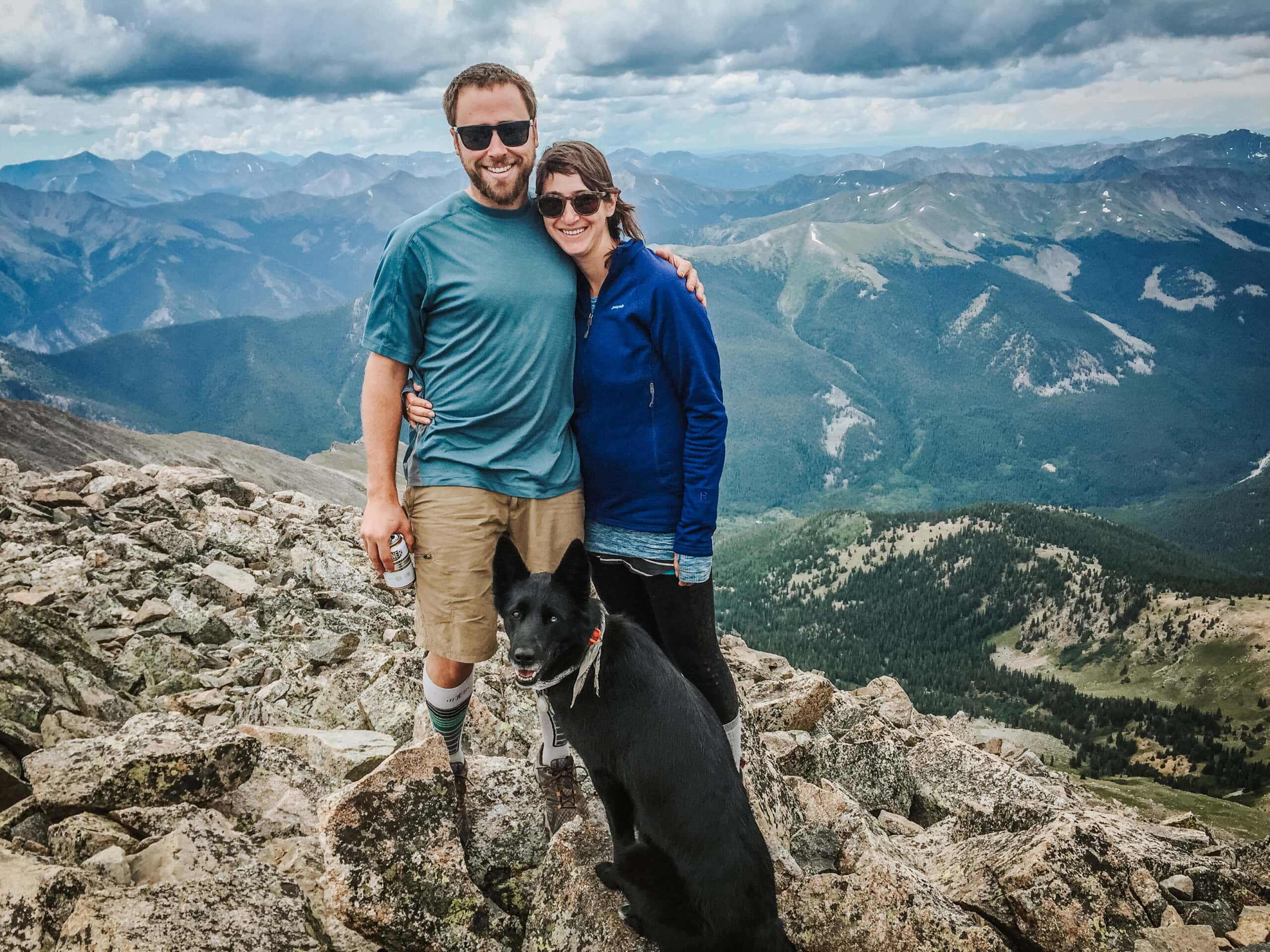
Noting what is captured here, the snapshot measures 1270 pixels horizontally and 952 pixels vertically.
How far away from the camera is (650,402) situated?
19.2 feet

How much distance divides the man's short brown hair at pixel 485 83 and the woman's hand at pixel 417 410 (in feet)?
7.02

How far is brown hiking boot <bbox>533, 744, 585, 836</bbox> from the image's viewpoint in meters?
6.70

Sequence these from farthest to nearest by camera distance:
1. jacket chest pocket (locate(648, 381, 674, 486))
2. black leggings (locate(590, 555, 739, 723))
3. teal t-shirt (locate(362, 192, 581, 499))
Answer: black leggings (locate(590, 555, 739, 723)) < jacket chest pocket (locate(648, 381, 674, 486)) < teal t-shirt (locate(362, 192, 581, 499))

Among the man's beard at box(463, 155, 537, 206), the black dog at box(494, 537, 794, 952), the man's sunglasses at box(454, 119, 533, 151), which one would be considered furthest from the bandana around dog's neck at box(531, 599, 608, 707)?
the man's sunglasses at box(454, 119, 533, 151)

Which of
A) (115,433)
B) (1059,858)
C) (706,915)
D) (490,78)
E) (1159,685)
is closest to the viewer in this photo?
(706,915)

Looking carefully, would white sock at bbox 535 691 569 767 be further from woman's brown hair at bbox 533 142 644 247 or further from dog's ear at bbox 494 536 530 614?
woman's brown hair at bbox 533 142 644 247

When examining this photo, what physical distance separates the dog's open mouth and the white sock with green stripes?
1.28 m

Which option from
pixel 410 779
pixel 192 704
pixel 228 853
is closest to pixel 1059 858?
pixel 410 779

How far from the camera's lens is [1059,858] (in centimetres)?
643

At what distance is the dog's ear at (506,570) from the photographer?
5.30 meters

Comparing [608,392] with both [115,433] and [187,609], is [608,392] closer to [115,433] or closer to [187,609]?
[187,609]

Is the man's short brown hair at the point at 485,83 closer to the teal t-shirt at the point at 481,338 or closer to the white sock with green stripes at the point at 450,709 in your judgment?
the teal t-shirt at the point at 481,338

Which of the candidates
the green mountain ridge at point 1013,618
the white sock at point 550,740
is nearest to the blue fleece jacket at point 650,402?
the white sock at point 550,740

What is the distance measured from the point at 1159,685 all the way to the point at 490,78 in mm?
169810
